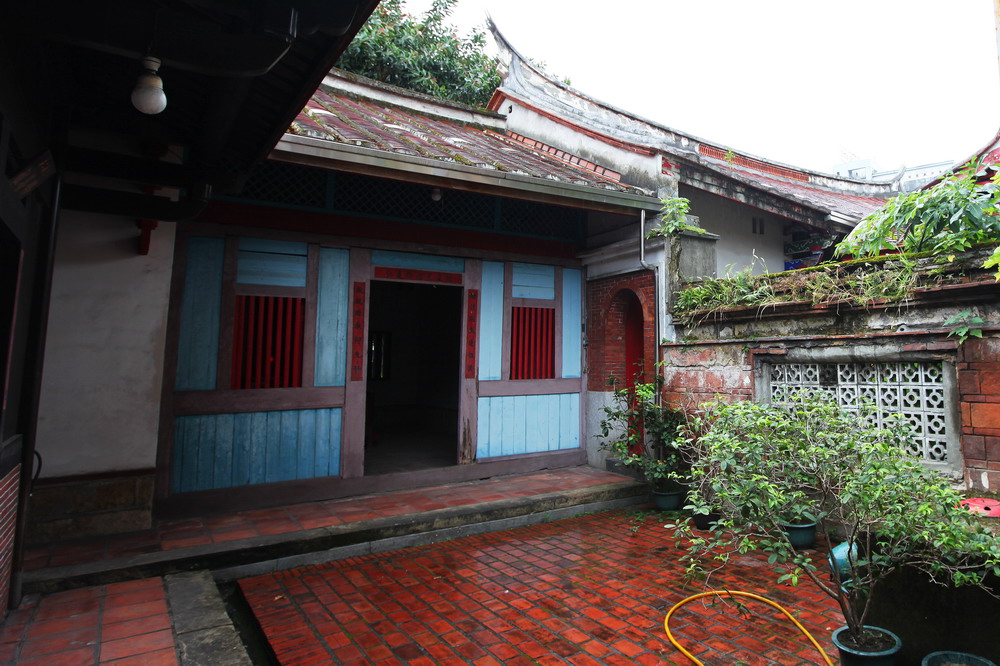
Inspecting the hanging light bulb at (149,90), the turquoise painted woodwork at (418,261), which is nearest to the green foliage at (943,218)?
the turquoise painted woodwork at (418,261)

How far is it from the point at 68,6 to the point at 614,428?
6147 mm

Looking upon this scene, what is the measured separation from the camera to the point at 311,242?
582 centimetres

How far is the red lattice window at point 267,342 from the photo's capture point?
17.9 feet

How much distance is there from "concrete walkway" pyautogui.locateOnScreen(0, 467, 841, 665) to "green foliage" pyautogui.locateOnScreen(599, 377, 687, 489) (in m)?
0.63

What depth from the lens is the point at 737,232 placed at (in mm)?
8297

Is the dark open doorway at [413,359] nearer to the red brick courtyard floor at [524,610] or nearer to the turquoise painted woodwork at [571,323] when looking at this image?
the turquoise painted woodwork at [571,323]

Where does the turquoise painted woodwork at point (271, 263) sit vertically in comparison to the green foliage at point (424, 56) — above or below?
below

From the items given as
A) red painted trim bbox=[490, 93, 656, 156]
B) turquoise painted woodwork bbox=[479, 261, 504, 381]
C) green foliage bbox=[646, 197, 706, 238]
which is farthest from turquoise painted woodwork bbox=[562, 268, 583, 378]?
red painted trim bbox=[490, 93, 656, 156]

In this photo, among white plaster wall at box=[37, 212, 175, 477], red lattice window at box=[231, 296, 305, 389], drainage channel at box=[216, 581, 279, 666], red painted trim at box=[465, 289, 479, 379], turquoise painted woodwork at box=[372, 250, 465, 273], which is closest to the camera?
drainage channel at box=[216, 581, 279, 666]

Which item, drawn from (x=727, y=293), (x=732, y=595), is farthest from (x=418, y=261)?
(x=732, y=595)

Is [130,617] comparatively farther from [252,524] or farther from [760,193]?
[760,193]

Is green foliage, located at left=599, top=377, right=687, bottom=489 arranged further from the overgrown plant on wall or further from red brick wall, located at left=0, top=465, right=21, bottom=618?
red brick wall, located at left=0, top=465, right=21, bottom=618

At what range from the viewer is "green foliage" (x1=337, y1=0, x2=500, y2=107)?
41.5 feet

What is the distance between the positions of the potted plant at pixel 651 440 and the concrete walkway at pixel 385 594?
1.73 feet
